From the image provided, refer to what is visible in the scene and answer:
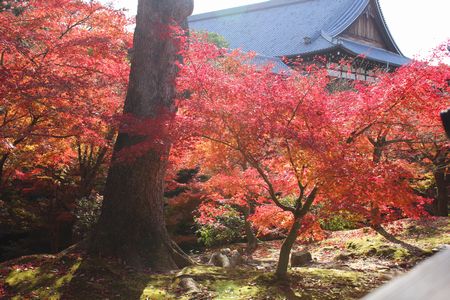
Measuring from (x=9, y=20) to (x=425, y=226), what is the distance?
9.27 meters

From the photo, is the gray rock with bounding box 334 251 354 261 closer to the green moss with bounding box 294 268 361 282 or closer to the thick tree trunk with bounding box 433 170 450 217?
the green moss with bounding box 294 268 361 282

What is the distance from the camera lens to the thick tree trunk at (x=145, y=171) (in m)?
7.18

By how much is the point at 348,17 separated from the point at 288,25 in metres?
4.57

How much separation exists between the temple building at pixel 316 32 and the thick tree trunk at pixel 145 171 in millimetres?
14114

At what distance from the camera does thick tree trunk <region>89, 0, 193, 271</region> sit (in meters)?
7.18

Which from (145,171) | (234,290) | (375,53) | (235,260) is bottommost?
(234,290)

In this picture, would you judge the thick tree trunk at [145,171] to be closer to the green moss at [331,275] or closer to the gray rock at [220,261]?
the gray rock at [220,261]

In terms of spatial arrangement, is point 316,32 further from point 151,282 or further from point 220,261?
point 151,282

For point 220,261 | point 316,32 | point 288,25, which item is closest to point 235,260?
point 220,261

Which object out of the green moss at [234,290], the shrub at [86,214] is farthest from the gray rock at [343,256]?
the shrub at [86,214]

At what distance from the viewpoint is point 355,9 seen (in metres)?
25.4

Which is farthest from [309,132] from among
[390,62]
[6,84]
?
[390,62]

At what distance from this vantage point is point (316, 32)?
25.5m

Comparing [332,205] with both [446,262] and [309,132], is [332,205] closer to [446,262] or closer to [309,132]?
[309,132]
